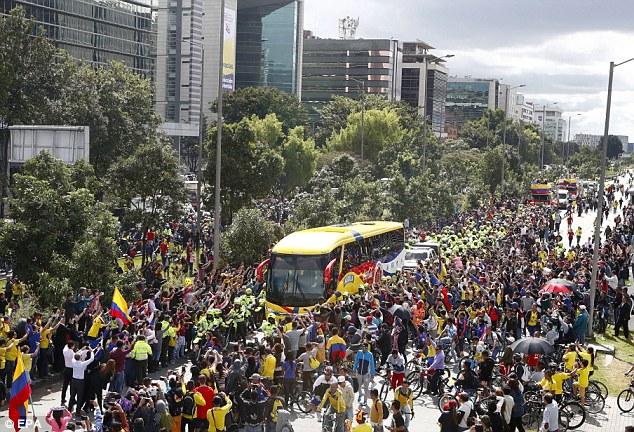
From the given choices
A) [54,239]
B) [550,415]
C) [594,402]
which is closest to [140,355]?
[54,239]

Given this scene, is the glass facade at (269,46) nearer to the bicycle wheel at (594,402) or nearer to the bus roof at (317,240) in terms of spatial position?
the bus roof at (317,240)

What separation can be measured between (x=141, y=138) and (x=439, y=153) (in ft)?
129

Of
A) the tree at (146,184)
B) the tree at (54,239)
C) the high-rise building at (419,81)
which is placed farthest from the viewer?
the high-rise building at (419,81)

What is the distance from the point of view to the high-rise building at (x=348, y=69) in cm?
16462

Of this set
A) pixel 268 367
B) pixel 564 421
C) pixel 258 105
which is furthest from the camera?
pixel 258 105

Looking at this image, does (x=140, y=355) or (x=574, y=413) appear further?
(x=140, y=355)

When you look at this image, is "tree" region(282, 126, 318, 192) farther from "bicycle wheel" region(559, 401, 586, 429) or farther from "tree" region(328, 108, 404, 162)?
"bicycle wheel" region(559, 401, 586, 429)

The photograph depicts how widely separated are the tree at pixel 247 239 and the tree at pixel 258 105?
6744cm

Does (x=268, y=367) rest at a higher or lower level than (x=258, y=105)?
lower

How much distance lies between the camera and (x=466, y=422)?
13.8m

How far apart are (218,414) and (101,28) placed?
104m

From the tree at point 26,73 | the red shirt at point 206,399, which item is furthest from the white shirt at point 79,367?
the tree at point 26,73

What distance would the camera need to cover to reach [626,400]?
61.3 feet

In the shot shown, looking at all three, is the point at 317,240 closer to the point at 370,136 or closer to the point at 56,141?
the point at 56,141
